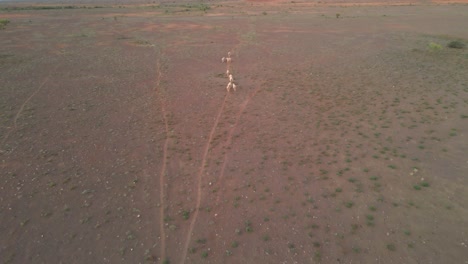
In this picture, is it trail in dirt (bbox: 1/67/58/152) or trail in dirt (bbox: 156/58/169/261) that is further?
trail in dirt (bbox: 1/67/58/152)

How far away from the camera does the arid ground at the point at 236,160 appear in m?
9.11

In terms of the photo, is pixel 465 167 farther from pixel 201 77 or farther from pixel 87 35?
pixel 87 35

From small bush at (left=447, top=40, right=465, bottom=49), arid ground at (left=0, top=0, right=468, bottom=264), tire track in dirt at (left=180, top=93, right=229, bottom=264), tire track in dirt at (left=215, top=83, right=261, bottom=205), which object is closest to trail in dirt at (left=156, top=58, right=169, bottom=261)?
arid ground at (left=0, top=0, right=468, bottom=264)

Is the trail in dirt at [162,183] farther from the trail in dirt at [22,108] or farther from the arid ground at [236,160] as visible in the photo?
the trail in dirt at [22,108]

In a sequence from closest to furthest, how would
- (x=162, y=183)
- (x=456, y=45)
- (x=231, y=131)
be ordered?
(x=162, y=183) < (x=231, y=131) < (x=456, y=45)

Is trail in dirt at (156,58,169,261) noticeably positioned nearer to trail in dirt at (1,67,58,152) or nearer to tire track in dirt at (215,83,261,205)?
tire track in dirt at (215,83,261,205)

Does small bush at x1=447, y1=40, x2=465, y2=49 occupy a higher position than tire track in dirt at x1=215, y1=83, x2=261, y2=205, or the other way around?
small bush at x1=447, y1=40, x2=465, y2=49

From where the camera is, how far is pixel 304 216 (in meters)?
10.0

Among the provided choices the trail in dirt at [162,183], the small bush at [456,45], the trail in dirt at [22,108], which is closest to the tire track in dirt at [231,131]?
the trail in dirt at [162,183]

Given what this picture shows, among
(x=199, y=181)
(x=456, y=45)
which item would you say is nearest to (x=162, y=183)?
(x=199, y=181)

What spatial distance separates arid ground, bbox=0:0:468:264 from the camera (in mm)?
9109

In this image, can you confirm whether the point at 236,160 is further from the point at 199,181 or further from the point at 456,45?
the point at 456,45

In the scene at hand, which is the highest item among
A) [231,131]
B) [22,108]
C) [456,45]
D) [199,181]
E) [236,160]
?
[456,45]

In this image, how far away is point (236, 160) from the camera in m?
13.0
